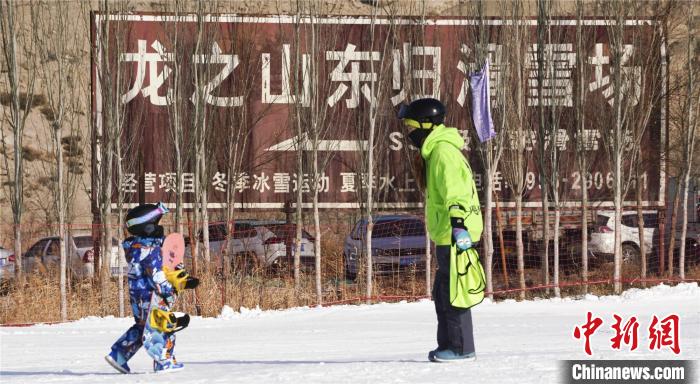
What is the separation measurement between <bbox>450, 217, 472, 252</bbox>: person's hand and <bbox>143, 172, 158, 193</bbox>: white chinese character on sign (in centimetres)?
1151

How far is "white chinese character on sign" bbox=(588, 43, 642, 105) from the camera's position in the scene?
17.0 m

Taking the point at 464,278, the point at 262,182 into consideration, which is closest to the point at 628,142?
the point at 262,182

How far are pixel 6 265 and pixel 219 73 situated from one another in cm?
438

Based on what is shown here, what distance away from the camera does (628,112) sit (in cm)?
1702

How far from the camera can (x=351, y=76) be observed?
17719 mm

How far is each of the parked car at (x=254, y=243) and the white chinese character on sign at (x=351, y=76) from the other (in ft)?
7.26

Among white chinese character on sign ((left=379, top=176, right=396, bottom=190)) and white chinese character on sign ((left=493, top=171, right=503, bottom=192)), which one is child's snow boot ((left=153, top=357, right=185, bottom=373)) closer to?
white chinese character on sign ((left=379, top=176, right=396, bottom=190))

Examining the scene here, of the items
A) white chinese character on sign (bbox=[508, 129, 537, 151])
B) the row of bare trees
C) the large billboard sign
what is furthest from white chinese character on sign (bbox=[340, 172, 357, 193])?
white chinese character on sign (bbox=[508, 129, 537, 151])

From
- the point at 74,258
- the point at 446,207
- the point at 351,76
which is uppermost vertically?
the point at 351,76

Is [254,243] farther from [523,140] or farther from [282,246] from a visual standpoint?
[523,140]

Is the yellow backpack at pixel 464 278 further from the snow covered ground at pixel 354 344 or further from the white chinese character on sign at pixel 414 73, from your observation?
the white chinese character on sign at pixel 414 73

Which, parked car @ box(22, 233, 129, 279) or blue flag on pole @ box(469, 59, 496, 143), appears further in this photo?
parked car @ box(22, 233, 129, 279)

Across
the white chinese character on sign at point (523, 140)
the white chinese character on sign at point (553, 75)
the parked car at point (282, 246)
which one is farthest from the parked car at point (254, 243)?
the white chinese character on sign at point (553, 75)

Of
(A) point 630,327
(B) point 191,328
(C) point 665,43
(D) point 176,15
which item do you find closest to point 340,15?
(D) point 176,15
